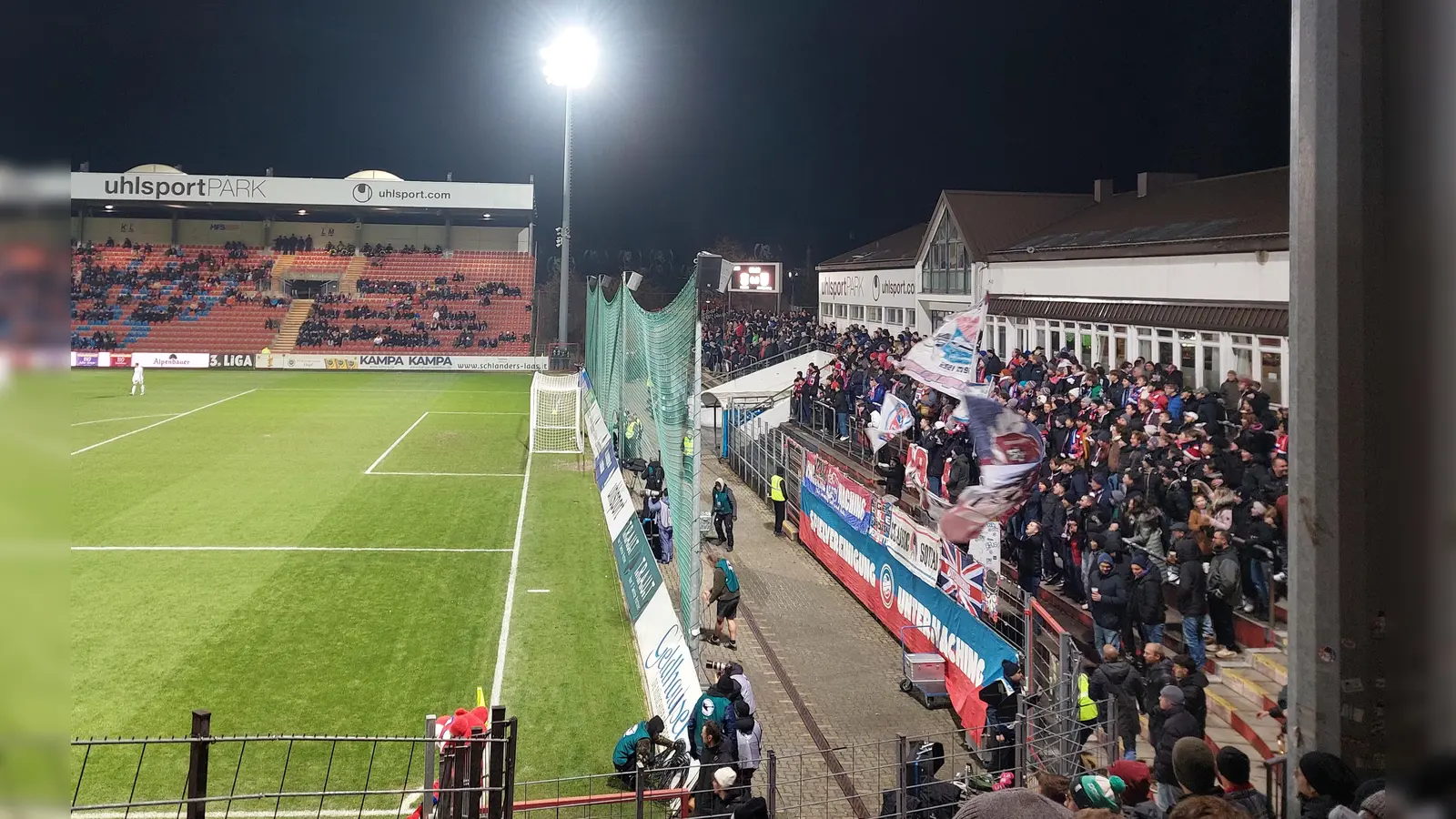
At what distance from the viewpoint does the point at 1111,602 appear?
970 centimetres

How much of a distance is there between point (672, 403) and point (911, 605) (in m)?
3.74

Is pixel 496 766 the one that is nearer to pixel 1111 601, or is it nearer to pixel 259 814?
pixel 259 814

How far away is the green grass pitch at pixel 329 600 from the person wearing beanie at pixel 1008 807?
6.71m

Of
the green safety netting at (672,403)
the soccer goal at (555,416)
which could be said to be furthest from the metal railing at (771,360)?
the green safety netting at (672,403)

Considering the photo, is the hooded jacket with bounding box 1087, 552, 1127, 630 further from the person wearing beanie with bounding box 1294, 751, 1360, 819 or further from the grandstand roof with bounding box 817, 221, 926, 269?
the grandstand roof with bounding box 817, 221, 926, 269

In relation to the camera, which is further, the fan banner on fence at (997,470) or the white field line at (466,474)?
the white field line at (466,474)

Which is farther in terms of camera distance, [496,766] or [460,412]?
[460,412]

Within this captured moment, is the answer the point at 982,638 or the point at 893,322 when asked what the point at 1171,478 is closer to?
the point at 982,638

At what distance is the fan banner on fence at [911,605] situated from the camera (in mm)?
9523

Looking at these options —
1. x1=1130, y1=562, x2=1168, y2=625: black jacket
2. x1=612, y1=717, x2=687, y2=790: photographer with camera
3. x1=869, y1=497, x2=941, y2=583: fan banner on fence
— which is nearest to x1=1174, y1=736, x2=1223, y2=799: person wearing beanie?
x1=612, y1=717, x2=687, y2=790: photographer with camera

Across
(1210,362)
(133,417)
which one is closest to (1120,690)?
(1210,362)

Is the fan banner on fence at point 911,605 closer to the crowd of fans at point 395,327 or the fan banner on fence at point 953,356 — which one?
the fan banner on fence at point 953,356

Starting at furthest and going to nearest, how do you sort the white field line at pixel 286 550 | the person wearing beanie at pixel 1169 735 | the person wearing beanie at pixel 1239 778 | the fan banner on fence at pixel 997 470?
the white field line at pixel 286 550 < the fan banner on fence at pixel 997 470 < the person wearing beanie at pixel 1169 735 < the person wearing beanie at pixel 1239 778

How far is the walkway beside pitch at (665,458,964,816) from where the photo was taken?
8781 mm
